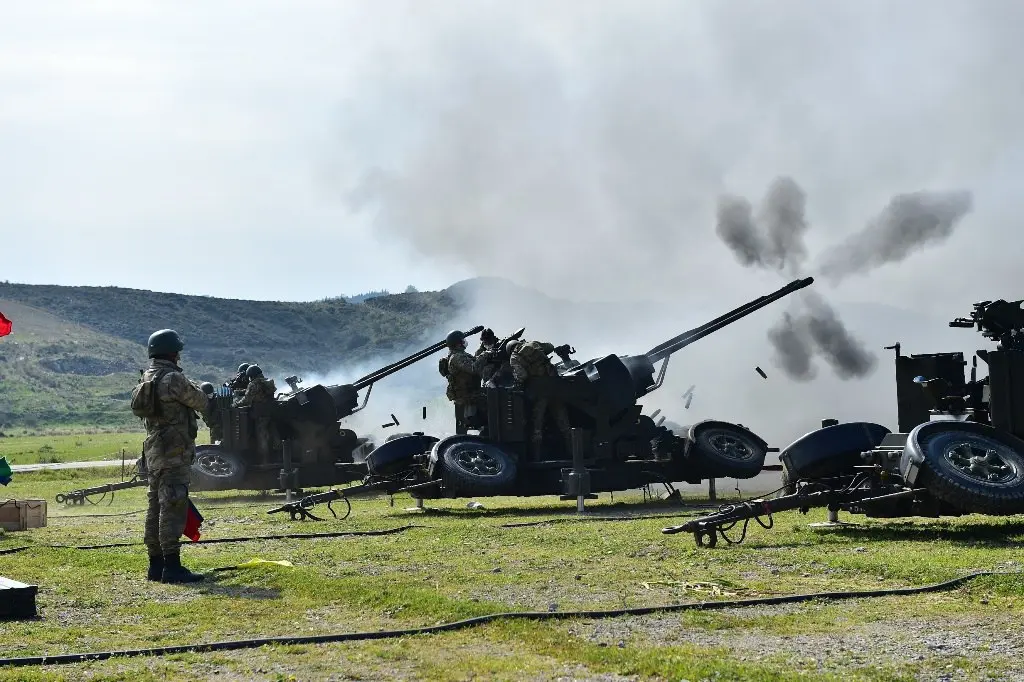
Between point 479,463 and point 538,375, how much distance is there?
5.55ft

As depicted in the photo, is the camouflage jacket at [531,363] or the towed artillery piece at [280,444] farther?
the towed artillery piece at [280,444]

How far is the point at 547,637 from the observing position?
861 cm

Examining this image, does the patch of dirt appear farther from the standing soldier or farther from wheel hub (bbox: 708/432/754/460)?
wheel hub (bbox: 708/432/754/460)

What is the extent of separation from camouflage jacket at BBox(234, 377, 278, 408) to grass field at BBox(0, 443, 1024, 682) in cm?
1103

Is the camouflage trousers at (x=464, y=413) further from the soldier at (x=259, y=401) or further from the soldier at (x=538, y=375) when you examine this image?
the soldier at (x=259, y=401)

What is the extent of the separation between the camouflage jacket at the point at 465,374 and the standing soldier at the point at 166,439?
997 cm

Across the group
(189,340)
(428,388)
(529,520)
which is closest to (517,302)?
(428,388)

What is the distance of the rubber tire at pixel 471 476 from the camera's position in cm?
2023

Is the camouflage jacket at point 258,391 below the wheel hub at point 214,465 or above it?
above

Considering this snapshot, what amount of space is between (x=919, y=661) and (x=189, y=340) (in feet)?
440

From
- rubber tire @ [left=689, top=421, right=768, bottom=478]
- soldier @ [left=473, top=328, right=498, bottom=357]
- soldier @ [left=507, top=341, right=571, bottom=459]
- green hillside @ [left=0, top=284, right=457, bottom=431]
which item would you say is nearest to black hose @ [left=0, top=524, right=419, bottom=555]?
soldier @ [left=507, top=341, right=571, bottom=459]

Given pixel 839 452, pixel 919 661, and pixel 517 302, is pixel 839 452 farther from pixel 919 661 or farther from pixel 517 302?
pixel 517 302

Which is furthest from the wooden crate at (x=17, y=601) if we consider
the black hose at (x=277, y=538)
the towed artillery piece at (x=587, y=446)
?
the towed artillery piece at (x=587, y=446)

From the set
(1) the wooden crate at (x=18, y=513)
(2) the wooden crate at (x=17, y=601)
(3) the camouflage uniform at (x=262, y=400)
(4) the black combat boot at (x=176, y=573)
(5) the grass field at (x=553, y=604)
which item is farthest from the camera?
(3) the camouflage uniform at (x=262, y=400)
